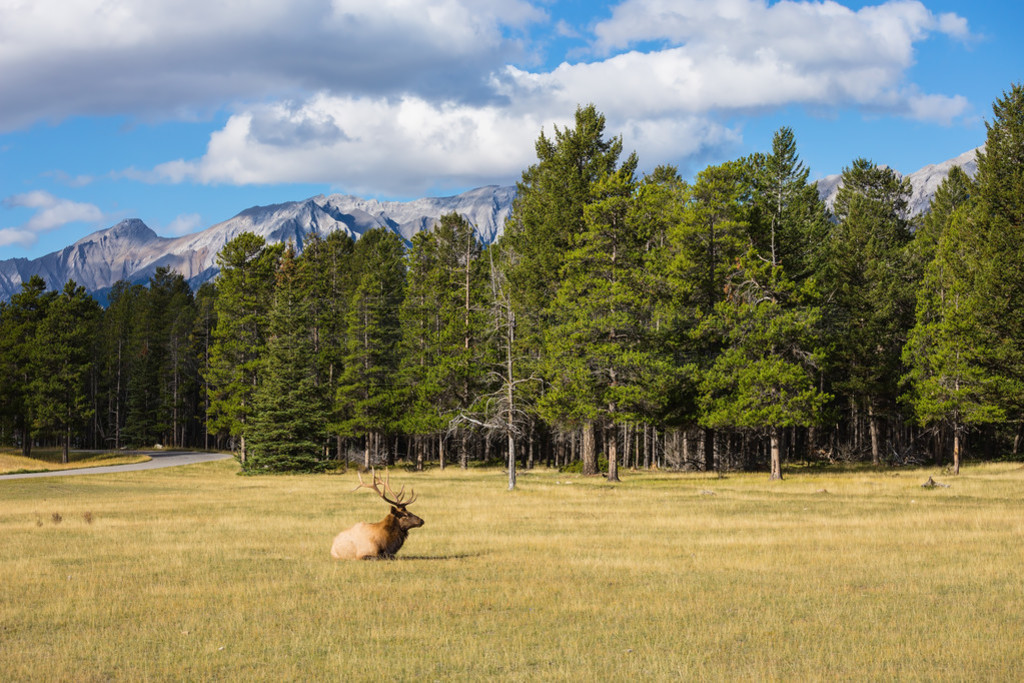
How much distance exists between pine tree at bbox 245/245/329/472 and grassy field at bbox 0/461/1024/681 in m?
27.4

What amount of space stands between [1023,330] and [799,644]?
44497 millimetres

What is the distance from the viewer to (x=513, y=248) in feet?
188

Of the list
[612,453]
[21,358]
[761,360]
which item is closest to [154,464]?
[21,358]

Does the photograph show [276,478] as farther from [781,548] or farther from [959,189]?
[959,189]

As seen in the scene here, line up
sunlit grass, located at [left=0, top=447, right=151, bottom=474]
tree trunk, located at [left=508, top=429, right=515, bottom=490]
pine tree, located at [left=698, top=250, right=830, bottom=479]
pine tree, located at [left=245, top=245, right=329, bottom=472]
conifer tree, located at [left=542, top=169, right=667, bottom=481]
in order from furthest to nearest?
sunlit grass, located at [left=0, top=447, right=151, bottom=474]
pine tree, located at [left=245, top=245, right=329, bottom=472]
pine tree, located at [left=698, top=250, right=830, bottom=479]
conifer tree, located at [left=542, top=169, right=667, bottom=481]
tree trunk, located at [left=508, top=429, right=515, bottom=490]

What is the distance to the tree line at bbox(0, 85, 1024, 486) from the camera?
43344 millimetres

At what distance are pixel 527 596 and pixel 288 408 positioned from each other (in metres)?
45.5

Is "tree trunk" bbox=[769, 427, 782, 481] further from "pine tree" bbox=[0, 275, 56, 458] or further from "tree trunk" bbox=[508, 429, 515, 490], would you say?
"pine tree" bbox=[0, 275, 56, 458]

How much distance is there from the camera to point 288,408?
56.3 m

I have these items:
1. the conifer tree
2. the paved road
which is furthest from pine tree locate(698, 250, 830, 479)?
the paved road

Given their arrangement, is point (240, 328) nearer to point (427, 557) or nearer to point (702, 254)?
point (702, 254)

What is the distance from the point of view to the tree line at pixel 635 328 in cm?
4334

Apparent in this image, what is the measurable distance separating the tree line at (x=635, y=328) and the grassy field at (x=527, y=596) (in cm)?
1603

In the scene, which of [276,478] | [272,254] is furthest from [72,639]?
[272,254]
